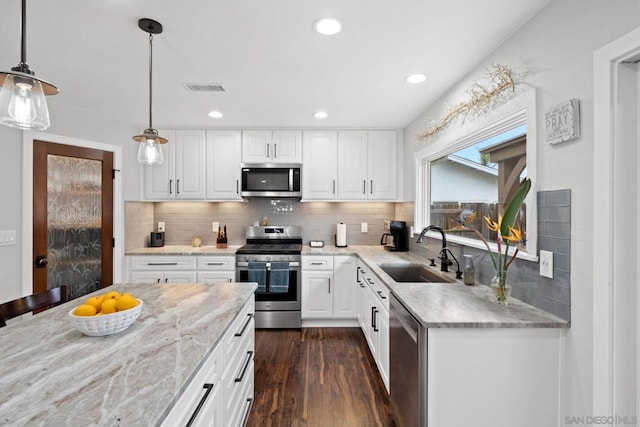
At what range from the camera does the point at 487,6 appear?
146cm

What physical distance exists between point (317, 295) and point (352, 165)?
5.45 ft

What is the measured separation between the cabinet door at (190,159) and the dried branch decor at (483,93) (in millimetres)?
2827

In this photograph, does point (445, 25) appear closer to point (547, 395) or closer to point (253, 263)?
point (547, 395)

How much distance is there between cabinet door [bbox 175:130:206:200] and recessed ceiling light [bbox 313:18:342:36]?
2.56 m

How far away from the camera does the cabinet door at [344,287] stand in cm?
350

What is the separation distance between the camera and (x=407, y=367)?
1605 mm

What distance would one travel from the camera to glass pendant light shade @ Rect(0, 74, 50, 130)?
1.01m

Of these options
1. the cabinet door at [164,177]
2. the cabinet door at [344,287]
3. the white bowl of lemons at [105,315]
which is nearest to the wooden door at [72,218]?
the cabinet door at [164,177]

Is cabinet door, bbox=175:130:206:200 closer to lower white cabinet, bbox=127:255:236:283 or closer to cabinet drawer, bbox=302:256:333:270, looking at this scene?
lower white cabinet, bbox=127:255:236:283

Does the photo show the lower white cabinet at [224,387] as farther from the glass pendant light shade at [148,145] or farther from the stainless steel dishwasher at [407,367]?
the glass pendant light shade at [148,145]

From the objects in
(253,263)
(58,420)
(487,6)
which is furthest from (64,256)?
(487,6)

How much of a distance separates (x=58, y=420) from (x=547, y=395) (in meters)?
1.80

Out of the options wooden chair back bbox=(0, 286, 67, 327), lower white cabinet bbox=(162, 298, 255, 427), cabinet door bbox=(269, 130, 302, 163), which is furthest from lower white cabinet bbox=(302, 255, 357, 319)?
wooden chair back bbox=(0, 286, 67, 327)

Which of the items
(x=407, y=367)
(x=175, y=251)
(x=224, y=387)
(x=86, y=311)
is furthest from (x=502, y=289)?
(x=175, y=251)
